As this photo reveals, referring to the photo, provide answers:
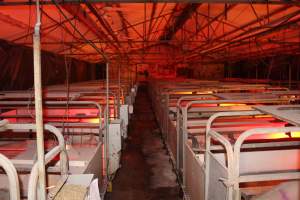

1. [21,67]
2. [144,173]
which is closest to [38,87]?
[144,173]

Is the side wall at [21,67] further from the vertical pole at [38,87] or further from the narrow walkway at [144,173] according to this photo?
the vertical pole at [38,87]

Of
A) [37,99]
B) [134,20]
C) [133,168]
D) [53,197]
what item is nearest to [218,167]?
[53,197]

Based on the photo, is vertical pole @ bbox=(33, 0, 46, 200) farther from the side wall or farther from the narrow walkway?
the narrow walkway

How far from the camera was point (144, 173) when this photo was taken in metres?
5.27

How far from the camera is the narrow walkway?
4375 millimetres

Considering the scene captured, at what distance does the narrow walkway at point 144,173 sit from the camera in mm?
4375

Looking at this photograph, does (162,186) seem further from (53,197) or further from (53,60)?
(53,60)

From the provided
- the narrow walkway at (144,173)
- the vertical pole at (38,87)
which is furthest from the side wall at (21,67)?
the vertical pole at (38,87)

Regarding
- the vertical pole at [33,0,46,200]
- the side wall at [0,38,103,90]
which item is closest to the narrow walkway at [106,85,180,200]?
the side wall at [0,38,103,90]

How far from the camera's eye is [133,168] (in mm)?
5527

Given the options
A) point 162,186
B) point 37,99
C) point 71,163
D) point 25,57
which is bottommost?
point 162,186

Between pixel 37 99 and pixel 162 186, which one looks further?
pixel 162 186

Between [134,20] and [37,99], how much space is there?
645cm

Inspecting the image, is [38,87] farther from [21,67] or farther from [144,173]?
[21,67]
